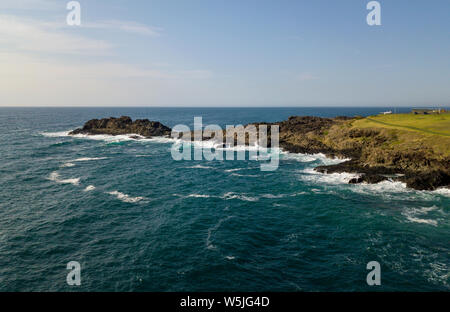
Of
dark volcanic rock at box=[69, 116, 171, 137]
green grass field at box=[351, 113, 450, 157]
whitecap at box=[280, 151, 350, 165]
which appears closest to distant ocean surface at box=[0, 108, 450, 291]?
whitecap at box=[280, 151, 350, 165]

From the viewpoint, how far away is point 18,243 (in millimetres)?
33062

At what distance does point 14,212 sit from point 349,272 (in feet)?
154

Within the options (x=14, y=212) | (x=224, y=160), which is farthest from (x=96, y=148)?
(x=14, y=212)

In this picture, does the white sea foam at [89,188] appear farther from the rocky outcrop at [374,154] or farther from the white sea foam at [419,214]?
the white sea foam at [419,214]

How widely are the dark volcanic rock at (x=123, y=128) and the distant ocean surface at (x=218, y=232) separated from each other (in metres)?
64.3

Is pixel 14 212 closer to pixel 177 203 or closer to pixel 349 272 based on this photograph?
pixel 177 203

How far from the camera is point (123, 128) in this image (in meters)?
133

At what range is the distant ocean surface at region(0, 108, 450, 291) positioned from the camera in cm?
2597

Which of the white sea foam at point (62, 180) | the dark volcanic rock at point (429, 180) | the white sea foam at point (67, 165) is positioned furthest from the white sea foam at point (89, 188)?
the dark volcanic rock at point (429, 180)

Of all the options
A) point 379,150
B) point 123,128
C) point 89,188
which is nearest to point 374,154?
point 379,150

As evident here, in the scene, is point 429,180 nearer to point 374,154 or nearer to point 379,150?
point 374,154

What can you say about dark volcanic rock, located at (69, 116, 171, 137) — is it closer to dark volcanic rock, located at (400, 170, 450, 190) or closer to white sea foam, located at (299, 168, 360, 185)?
white sea foam, located at (299, 168, 360, 185)

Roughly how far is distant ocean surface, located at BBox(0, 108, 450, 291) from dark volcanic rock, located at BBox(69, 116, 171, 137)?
64.3 meters

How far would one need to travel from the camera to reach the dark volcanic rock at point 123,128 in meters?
126
